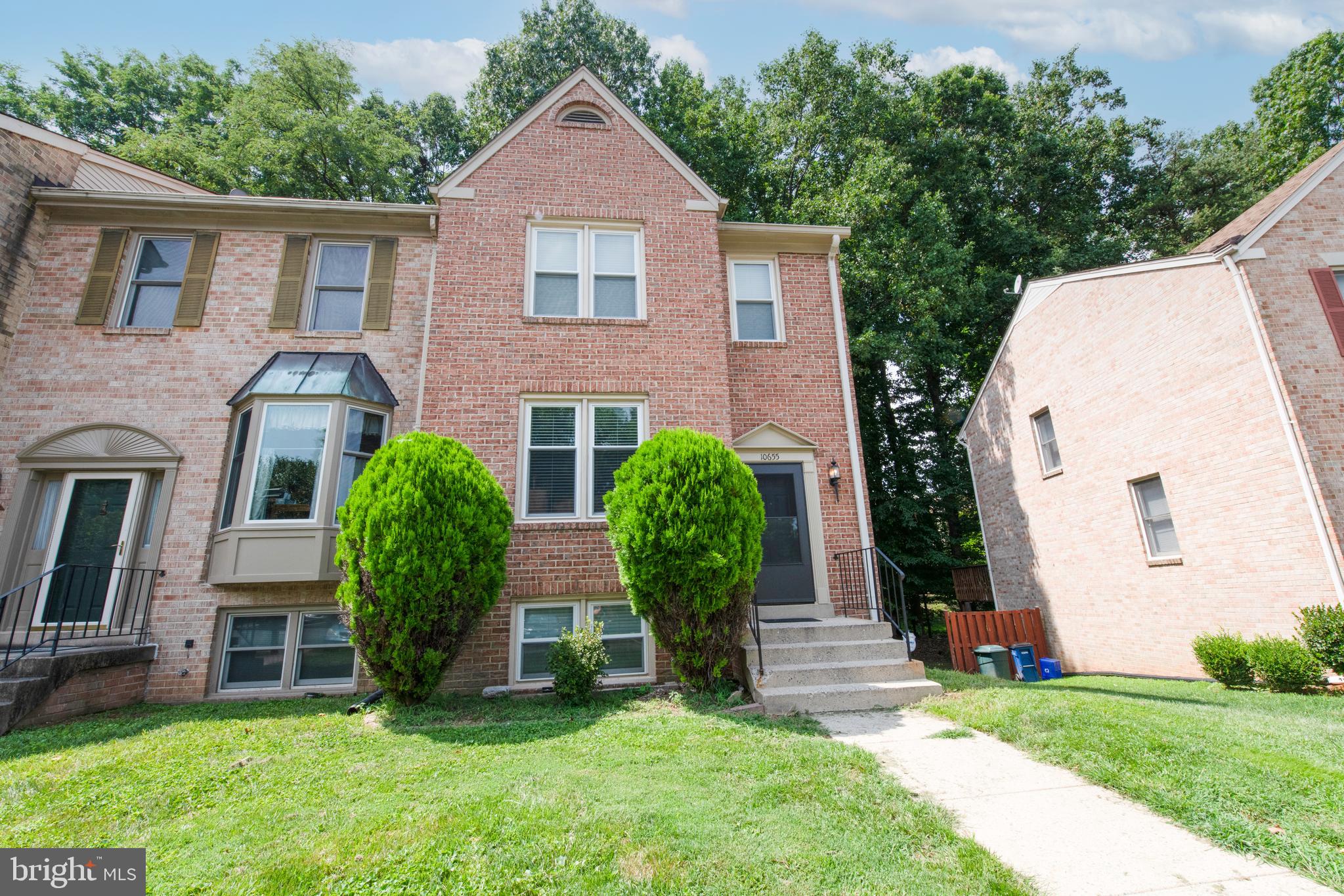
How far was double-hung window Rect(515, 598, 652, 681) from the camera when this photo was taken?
727 centimetres

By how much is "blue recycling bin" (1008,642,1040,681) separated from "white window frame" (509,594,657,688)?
7264mm

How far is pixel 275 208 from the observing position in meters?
8.72

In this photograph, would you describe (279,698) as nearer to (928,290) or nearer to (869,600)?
(869,600)

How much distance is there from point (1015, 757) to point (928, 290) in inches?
554

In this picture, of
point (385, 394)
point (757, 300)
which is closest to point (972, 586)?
point (757, 300)

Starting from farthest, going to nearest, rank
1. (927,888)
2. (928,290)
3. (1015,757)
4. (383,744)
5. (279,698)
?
(928,290)
(279,698)
(383,744)
(1015,757)
(927,888)

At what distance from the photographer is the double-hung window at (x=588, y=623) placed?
7270 millimetres

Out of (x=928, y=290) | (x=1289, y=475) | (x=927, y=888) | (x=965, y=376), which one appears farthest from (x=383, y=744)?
(x=965, y=376)

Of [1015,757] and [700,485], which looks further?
[700,485]

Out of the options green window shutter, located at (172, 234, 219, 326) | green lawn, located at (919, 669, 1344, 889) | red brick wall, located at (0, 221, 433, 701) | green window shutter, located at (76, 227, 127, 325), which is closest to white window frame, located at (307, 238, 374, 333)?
red brick wall, located at (0, 221, 433, 701)

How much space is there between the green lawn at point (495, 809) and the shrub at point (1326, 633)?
6803 mm

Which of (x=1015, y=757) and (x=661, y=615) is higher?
(x=661, y=615)

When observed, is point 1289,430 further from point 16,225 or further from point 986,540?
point 16,225

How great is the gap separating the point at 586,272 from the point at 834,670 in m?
6.24
